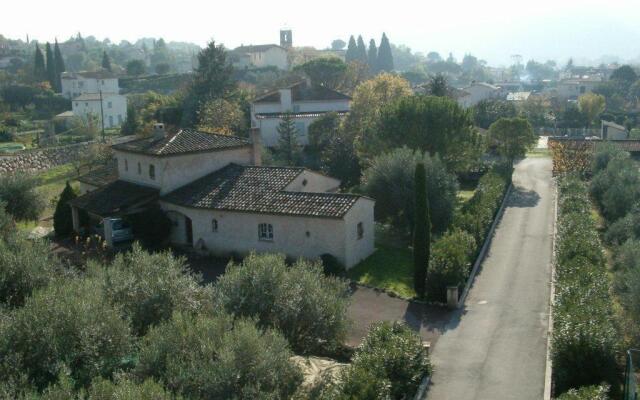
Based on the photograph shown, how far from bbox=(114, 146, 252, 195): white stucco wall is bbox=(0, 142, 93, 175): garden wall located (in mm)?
22402

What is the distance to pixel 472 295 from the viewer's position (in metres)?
25.6

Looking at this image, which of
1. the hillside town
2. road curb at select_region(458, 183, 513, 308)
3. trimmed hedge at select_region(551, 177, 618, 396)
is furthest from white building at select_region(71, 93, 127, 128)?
trimmed hedge at select_region(551, 177, 618, 396)

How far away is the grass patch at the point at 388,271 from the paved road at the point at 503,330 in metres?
2.73

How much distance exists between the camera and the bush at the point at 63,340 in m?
13.3

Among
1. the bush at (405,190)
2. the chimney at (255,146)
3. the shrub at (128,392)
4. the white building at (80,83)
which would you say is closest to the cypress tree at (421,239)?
the bush at (405,190)

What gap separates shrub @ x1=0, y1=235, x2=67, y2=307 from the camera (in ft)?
60.3

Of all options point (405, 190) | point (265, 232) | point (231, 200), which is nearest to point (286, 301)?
point (265, 232)

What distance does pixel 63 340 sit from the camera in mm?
13961

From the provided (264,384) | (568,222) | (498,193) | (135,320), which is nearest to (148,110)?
(498,193)

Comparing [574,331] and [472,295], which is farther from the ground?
[574,331]

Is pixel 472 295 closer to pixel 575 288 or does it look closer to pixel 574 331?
pixel 575 288

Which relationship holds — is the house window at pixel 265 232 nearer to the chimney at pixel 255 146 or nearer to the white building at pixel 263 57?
the chimney at pixel 255 146

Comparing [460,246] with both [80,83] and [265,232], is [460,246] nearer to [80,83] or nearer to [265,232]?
[265,232]

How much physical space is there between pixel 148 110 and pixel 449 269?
4955 cm
